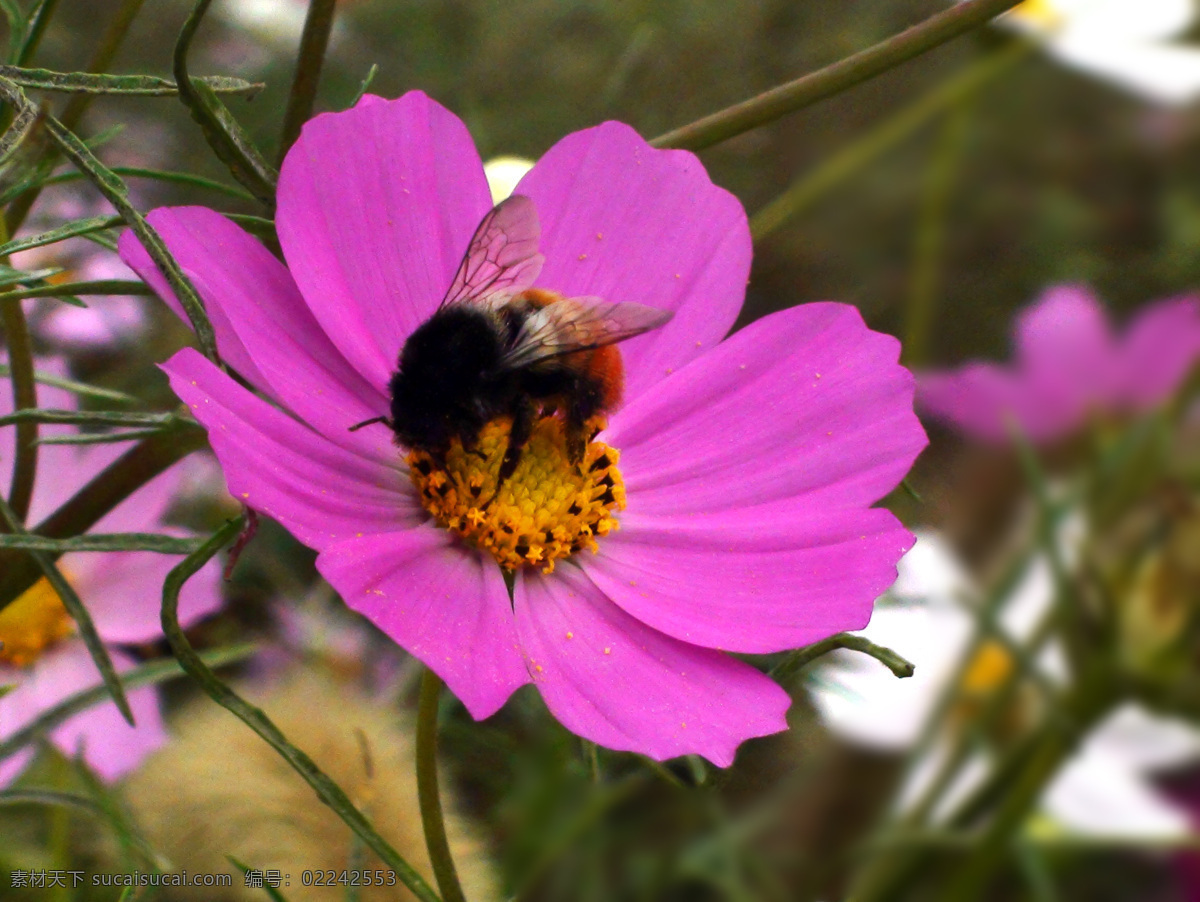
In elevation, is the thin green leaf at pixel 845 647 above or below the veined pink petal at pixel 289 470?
below

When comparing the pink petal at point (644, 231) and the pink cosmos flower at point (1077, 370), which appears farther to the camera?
the pink cosmos flower at point (1077, 370)

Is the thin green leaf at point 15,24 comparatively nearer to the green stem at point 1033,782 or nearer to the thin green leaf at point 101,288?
the thin green leaf at point 101,288

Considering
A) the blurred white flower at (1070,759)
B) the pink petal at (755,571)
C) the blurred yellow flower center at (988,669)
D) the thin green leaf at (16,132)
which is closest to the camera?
the thin green leaf at (16,132)

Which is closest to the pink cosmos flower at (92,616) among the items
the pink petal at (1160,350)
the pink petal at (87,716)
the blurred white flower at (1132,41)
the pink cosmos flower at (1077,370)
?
the pink petal at (87,716)

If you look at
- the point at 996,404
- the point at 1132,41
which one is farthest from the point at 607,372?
the point at 1132,41

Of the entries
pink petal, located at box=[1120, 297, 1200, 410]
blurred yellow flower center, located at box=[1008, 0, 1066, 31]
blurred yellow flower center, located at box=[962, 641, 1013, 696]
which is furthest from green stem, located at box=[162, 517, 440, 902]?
blurred yellow flower center, located at box=[1008, 0, 1066, 31]

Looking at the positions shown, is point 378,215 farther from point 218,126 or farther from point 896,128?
point 896,128

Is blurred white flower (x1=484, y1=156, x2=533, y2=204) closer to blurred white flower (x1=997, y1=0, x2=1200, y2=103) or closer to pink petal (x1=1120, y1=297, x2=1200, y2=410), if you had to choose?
pink petal (x1=1120, y1=297, x2=1200, y2=410)

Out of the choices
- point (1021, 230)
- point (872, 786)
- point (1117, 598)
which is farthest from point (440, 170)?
point (1021, 230)
